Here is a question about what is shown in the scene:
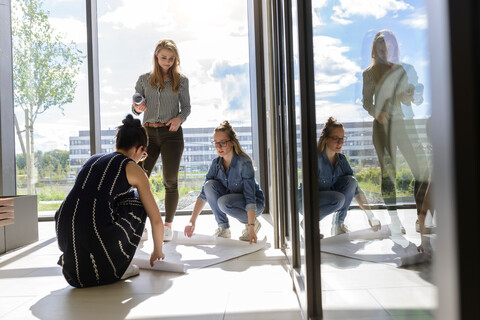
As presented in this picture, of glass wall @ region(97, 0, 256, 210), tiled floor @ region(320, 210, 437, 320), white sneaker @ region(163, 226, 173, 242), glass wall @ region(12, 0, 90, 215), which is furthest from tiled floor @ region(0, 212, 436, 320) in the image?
glass wall @ region(97, 0, 256, 210)

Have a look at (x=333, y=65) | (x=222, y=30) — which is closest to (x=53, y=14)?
(x=222, y=30)

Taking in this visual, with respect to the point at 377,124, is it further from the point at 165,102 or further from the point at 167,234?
the point at 165,102

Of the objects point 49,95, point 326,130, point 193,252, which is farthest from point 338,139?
point 49,95

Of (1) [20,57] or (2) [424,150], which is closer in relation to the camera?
(2) [424,150]

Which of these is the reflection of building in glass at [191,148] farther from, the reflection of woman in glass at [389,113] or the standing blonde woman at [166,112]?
the reflection of woman in glass at [389,113]

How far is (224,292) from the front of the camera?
177cm

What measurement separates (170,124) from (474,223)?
109 inches

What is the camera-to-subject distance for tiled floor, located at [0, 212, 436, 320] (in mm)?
623

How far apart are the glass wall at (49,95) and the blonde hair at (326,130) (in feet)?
12.1

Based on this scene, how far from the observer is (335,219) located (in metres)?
1.03

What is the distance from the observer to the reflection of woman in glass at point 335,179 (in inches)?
35.1

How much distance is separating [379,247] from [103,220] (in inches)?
56.8

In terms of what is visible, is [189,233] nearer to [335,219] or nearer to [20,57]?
[335,219]

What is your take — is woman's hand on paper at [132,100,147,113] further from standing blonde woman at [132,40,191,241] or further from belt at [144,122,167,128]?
belt at [144,122,167,128]
